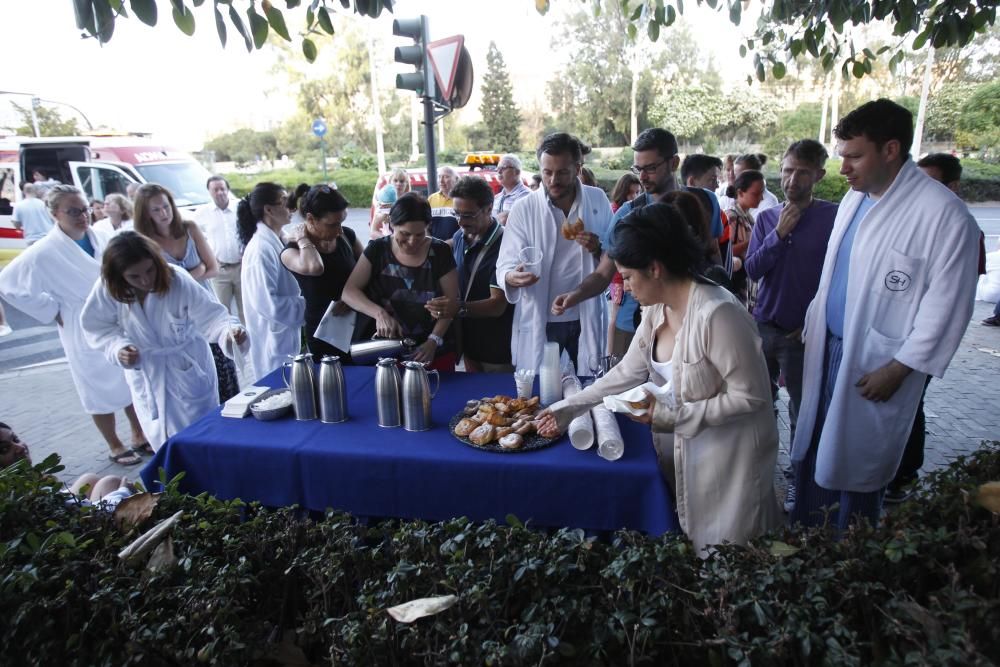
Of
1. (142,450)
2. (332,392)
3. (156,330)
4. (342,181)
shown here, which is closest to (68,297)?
(142,450)

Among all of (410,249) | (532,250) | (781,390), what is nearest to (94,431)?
(410,249)

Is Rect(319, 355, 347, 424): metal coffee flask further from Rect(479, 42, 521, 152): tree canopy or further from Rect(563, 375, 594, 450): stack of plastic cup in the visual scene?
Rect(479, 42, 521, 152): tree canopy

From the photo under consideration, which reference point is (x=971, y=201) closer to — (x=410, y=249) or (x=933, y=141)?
(x=933, y=141)

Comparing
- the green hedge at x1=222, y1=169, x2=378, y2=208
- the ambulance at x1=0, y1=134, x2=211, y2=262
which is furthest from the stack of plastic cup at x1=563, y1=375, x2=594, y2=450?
the green hedge at x1=222, y1=169, x2=378, y2=208

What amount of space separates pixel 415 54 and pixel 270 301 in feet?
8.30

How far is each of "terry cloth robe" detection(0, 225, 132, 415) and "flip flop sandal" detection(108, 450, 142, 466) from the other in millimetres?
327

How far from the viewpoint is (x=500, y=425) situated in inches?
95.6

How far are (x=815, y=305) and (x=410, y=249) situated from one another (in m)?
2.07

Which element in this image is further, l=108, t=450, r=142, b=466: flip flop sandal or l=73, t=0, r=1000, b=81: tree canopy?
l=108, t=450, r=142, b=466: flip flop sandal

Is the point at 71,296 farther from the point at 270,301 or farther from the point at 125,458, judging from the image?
the point at 270,301

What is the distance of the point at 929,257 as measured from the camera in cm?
236

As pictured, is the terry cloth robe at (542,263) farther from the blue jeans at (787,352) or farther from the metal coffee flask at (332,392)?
the metal coffee flask at (332,392)

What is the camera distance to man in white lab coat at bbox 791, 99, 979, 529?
231 cm

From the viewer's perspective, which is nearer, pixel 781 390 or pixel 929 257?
pixel 929 257
